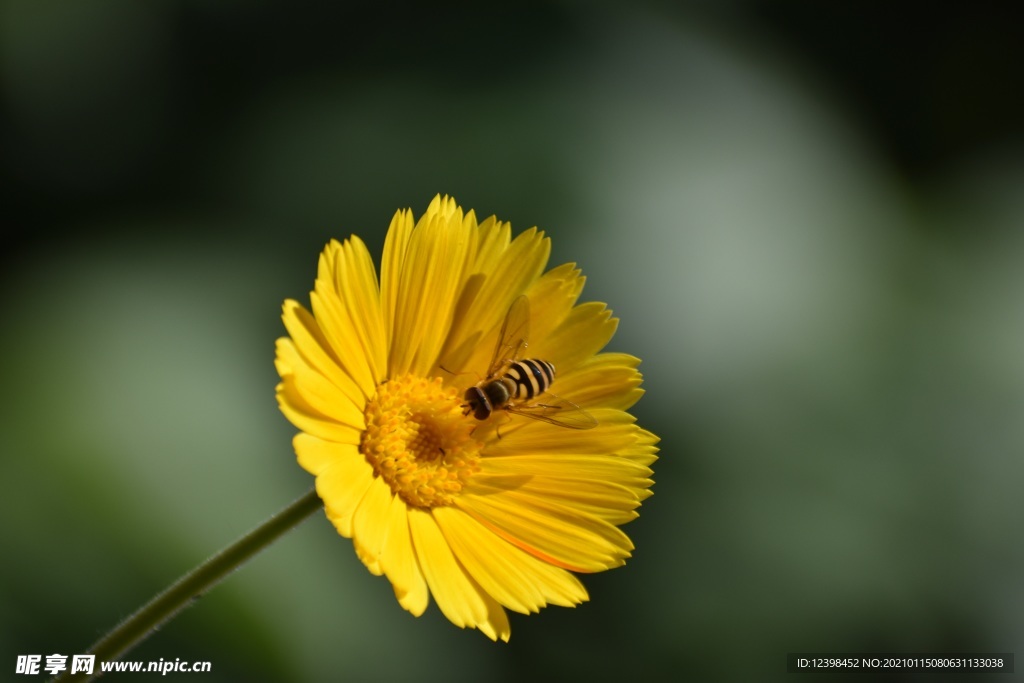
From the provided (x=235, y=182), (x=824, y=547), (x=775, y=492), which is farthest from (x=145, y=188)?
(x=824, y=547)

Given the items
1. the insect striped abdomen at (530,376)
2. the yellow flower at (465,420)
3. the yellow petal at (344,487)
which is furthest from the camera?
the insect striped abdomen at (530,376)

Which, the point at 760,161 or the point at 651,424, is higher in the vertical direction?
the point at 760,161

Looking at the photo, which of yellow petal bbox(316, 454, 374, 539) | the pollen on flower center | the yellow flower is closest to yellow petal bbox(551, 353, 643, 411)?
the yellow flower

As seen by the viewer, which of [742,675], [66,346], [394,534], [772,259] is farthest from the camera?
[772,259]

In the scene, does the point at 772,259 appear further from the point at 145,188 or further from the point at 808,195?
the point at 145,188

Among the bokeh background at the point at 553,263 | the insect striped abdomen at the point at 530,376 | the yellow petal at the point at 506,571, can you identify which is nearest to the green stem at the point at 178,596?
the yellow petal at the point at 506,571

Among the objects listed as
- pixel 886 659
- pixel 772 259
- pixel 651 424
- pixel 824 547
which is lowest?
pixel 886 659

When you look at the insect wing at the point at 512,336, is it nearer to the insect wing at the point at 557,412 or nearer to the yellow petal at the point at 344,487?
the insect wing at the point at 557,412
